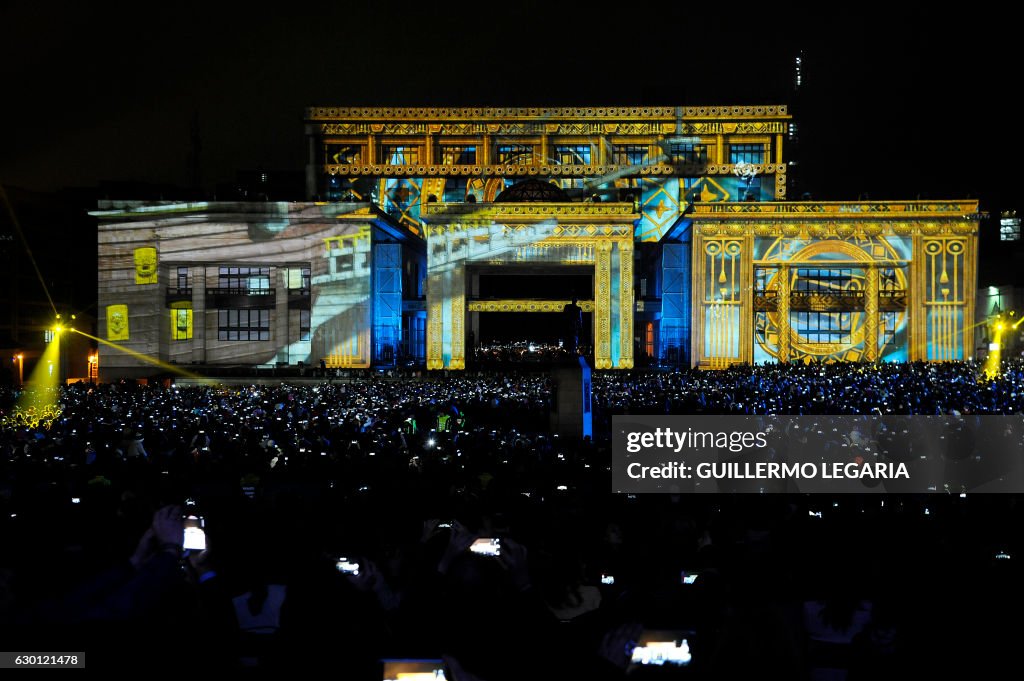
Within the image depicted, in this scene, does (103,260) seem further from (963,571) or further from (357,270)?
(963,571)

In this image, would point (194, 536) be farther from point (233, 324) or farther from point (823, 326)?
point (823, 326)

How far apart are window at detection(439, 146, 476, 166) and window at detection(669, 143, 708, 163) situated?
486 inches

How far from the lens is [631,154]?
56.7 meters

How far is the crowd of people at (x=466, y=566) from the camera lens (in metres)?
4.00

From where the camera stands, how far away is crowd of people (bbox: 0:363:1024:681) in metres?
4.00

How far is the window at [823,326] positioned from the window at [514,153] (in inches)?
775

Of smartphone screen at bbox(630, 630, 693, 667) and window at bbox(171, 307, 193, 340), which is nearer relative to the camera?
smartphone screen at bbox(630, 630, 693, 667)

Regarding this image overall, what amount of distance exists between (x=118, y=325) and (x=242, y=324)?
20.9ft

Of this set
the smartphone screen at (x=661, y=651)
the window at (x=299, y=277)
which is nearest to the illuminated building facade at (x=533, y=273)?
the window at (x=299, y=277)

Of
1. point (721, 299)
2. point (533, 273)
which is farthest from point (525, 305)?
point (721, 299)

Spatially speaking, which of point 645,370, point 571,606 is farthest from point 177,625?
point 645,370

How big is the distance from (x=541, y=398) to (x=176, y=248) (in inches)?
1081

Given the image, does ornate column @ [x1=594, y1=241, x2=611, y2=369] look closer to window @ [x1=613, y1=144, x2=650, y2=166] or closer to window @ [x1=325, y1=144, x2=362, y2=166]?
window @ [x1=613, y1=144, x2=650, y2=166]

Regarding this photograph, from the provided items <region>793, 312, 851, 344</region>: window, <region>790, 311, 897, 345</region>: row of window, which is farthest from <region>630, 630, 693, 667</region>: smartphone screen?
<region>793, 312, 851, 344</region>: window
